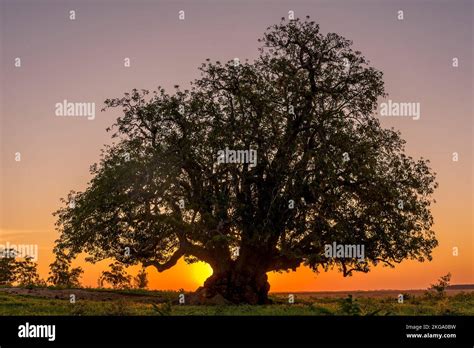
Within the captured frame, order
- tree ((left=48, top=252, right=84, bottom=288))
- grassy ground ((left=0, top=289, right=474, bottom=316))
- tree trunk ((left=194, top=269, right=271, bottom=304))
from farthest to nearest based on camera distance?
tree ((left=48, top=252, right=84, bottom=288))
tree trunk ((left=194, top=269, right=271, bottom=304))
grassy ground ((left=0, top=289, right=474, bottom=316))

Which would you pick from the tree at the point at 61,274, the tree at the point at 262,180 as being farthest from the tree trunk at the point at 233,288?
the tree at the point at 61,274

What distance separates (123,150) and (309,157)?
10.9 meters

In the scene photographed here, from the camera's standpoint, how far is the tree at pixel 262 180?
39844 mm

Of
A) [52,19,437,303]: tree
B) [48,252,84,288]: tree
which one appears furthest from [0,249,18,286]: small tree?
[52,19,437,303]: tree

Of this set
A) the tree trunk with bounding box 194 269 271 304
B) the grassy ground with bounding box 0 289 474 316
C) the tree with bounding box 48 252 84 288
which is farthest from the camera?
the tree with bounding box 48 252 84 288

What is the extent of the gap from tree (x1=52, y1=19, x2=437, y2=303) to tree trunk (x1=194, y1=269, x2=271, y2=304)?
0.06 meters

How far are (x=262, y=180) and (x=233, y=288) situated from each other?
21.7 ft

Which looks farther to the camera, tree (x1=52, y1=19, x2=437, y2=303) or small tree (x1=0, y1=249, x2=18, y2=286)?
small tree (x1=0, y1=249, x2=18, y2=286)

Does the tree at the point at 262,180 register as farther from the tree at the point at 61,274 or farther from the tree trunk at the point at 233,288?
the tree at the point at 61,274

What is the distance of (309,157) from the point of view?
130 ft

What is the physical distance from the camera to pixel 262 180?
40562 millimetres

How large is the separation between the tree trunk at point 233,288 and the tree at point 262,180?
0.06 metres

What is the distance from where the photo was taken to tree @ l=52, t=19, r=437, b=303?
131 feet

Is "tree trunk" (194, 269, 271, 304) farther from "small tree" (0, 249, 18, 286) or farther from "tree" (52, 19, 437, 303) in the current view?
"small tree" (0, 249, 18, 286)
